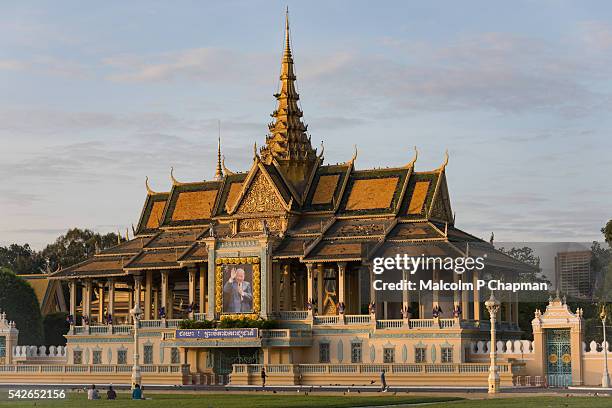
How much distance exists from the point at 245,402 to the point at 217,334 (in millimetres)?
28311

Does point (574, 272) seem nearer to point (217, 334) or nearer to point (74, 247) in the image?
point (217, 334)

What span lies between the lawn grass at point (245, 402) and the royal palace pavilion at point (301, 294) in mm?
14907

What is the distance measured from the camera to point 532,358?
228 feet

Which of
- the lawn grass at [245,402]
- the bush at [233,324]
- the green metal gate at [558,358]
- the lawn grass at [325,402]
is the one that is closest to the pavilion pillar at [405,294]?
the bush at [233,324]

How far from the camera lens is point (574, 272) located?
78.3 m

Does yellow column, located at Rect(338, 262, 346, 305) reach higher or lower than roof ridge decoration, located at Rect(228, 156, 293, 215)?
lower

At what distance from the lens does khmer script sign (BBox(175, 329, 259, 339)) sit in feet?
253

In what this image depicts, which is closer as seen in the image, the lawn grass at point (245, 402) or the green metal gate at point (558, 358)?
the lawn grass at point (245, 402)

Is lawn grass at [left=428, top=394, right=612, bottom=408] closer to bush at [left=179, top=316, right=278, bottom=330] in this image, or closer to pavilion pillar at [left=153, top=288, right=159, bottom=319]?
bush at [left=179, top=316, right=278, bottom=330]

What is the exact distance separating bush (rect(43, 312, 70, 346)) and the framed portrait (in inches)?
1109

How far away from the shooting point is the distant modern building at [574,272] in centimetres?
7775

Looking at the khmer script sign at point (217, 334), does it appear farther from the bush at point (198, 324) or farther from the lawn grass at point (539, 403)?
the lawn grass at point (539, 403)

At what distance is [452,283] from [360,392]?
18170 millimetres

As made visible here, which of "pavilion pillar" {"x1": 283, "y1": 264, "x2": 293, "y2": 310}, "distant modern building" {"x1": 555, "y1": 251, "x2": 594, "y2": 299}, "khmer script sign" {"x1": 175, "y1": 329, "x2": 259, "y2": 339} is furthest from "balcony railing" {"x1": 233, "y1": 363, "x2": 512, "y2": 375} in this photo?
"pavilion pillar" {"x1": 283, "y1": 264, "x2": 293, "y2": 310}
